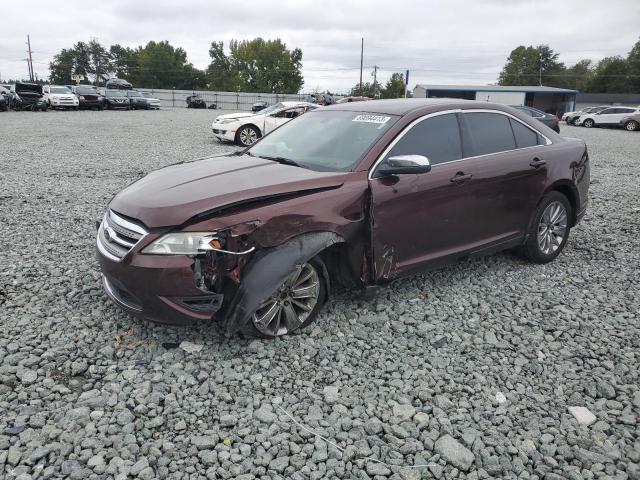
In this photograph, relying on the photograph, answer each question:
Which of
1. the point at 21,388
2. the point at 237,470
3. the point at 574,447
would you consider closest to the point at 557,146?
the point at 574,447

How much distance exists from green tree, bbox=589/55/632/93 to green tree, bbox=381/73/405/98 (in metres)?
41.9

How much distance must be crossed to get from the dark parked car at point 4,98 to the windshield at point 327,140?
99.5 ft

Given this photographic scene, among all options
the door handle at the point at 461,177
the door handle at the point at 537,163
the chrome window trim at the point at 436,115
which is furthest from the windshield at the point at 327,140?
the door handle at the point at 537,163

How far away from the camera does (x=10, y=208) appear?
694cm

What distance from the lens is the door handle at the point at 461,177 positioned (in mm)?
4164

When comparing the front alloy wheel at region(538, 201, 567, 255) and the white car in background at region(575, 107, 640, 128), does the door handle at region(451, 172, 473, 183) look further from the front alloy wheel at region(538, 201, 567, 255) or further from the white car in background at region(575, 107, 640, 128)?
the white car in background at region(575, 107, 640, 128)

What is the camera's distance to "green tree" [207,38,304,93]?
10312 cm

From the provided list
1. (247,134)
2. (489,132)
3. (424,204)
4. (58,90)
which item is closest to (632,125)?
(247,134)

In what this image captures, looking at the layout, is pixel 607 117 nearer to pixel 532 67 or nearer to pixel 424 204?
pixel 424 204

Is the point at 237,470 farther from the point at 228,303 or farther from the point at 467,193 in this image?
the point at 467,193

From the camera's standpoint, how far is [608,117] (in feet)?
109

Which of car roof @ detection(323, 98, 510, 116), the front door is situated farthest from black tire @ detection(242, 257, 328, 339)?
car roof @ detection(323, 98, 510, 116)

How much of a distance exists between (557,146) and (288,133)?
2.77m

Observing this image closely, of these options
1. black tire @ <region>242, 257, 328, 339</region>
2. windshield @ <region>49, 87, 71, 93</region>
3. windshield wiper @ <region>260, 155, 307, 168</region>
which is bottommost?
black tire @ <region>242, 257, 328, 339</region>
